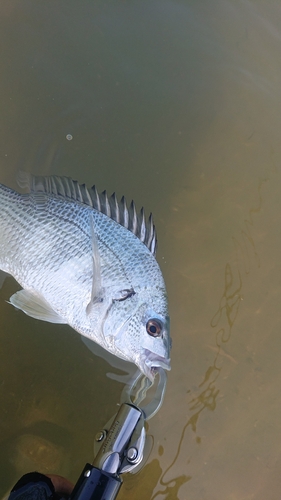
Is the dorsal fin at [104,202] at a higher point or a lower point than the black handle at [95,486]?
higher

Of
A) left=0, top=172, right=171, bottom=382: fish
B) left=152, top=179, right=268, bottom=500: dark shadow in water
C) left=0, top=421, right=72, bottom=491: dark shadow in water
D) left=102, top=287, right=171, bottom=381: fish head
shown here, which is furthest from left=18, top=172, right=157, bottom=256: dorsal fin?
left=0, top=421, right=72, bottom=491: dark shadow in water

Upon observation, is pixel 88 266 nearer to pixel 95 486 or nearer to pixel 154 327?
pixel 154 327

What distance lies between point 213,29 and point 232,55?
8.9 inches

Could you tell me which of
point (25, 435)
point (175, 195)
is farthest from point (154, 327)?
point (25, 435)

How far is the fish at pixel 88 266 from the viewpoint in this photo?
1623 mm

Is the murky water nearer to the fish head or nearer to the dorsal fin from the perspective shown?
the dorsal fin

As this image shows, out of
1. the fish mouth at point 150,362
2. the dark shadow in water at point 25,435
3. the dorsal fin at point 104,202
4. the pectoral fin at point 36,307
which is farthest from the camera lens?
the dark shadow in water at point 25,435

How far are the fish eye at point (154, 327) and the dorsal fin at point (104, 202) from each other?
383 millimetres

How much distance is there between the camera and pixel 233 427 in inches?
85.4

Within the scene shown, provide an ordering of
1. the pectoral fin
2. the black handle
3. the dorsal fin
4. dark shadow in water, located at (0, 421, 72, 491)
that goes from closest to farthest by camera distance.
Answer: the black handle → the pectoral fin → the dorsal fin → dark shadow in water, located at (0, 421, 72, 491)

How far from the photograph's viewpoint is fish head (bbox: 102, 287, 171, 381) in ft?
5.11

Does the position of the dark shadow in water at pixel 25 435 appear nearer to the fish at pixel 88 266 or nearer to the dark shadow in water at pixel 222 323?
the dark shadow in water at pixel 222 323

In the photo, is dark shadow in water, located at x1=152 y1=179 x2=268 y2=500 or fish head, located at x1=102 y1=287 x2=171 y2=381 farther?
dark shadow in water, located at x1=152 y1=179 x2=268 y2=500

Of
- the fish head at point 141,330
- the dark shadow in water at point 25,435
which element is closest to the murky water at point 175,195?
the dark shadow in water at point 25,435
